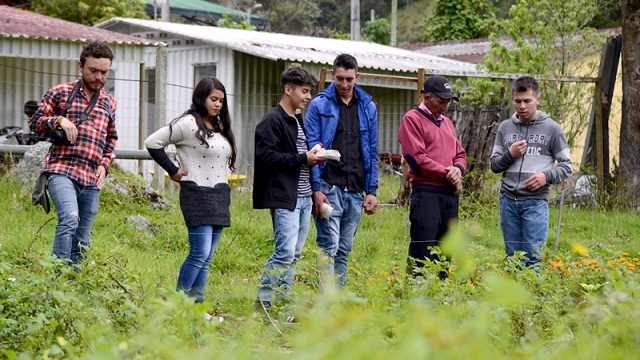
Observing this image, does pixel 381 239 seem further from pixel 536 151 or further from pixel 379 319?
pixel 379 319

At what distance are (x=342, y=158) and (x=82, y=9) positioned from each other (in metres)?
20.8

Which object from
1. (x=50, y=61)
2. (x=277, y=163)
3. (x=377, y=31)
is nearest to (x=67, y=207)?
(x=277, y=163)

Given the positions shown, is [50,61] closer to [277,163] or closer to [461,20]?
[277,163]

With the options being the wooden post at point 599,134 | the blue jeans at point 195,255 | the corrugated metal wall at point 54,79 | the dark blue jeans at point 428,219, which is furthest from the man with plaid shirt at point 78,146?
the corrugated metal wall at point 54,79

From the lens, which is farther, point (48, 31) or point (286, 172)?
point (48, 31)

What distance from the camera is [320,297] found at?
2.71 m

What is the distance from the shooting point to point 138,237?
8.71 metres

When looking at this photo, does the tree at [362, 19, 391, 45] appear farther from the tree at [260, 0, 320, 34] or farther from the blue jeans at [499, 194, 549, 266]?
the blue jeans at [499, 194, 549, 266]

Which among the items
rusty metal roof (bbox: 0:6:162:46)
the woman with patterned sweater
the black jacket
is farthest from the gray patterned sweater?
rusty metal roof (bbox: 0:6:162:46)

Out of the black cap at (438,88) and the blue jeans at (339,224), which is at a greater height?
the black cap at (438,88)

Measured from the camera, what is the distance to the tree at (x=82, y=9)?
25.6m

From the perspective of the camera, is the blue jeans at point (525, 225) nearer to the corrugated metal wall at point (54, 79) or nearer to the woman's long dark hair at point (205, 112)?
the woman's long dark hair at point (205, 112)

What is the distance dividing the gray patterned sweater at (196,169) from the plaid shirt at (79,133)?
15.9 inches

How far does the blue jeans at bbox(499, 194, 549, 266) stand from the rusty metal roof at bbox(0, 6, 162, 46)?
28.4 feet
